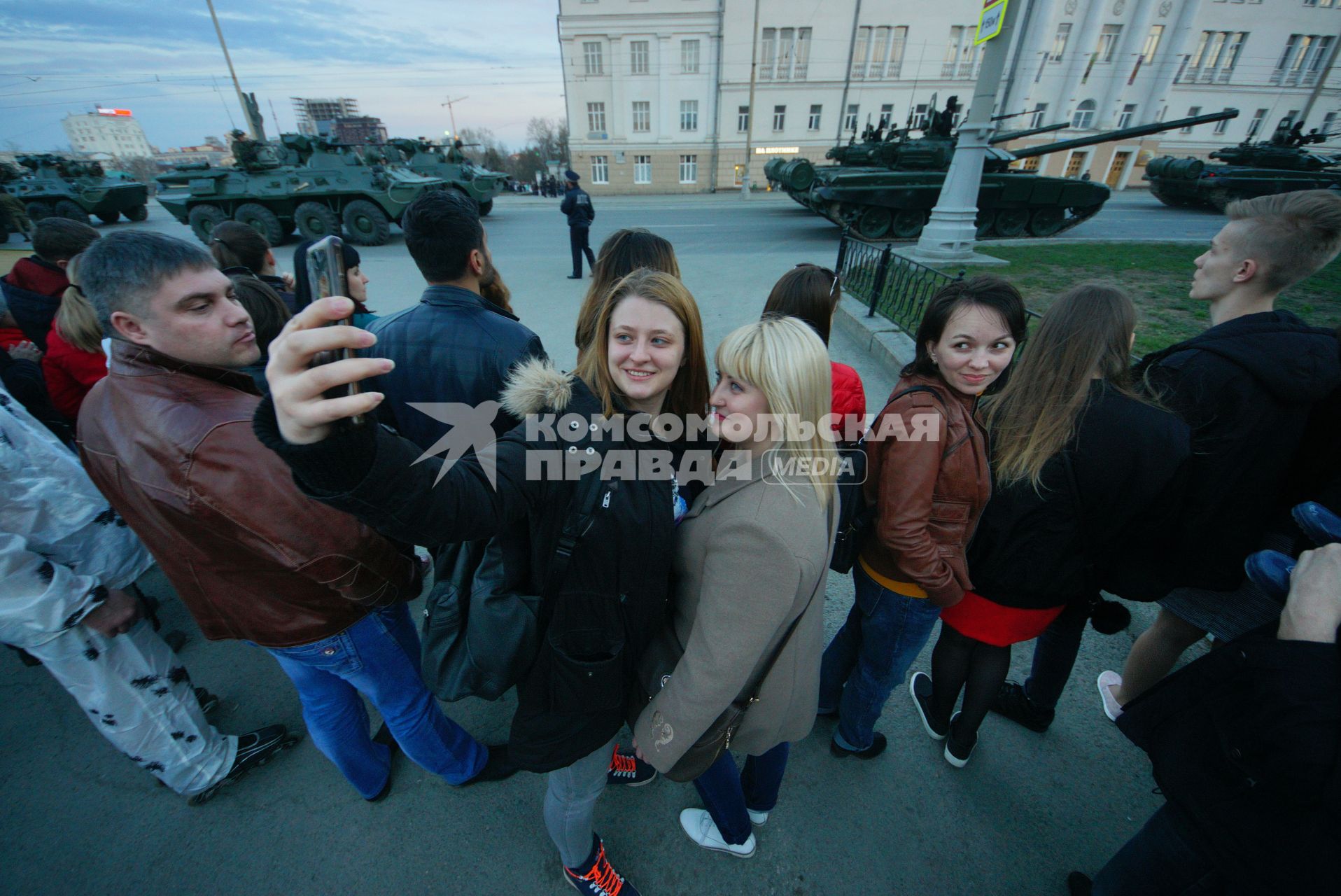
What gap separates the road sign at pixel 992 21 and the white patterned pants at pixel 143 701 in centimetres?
899

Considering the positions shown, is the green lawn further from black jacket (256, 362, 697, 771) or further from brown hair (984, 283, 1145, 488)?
black jacket (256, 362, 697, 771)

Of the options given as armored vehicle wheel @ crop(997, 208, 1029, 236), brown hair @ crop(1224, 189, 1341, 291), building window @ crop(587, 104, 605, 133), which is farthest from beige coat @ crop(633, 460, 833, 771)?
building window @ crop(587, 104, 605, 133)

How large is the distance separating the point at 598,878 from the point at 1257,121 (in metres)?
51.2

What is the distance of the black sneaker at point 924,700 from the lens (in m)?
2.21

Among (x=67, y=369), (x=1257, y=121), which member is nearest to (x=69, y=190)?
(x=67, y=369)

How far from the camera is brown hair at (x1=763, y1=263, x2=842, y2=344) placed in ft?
7.47

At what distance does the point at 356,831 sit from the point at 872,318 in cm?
665

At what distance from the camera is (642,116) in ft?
101

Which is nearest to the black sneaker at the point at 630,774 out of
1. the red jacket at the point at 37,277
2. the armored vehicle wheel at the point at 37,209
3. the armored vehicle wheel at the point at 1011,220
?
the red jacket at the point at 37,277

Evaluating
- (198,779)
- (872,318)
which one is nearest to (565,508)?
(198,779)

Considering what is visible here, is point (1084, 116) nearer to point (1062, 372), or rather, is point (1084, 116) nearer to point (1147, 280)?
point (1147, 280)

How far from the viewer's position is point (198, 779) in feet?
6.45

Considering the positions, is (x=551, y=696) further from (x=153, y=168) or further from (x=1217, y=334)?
(x=153, y=168)

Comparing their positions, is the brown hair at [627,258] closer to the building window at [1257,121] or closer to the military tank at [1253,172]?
the military tank at [1253,172]
